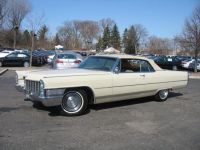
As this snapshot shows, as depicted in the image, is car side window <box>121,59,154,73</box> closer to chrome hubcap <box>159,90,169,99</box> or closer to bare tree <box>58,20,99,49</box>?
chrome hubcap <box>159,90,169,99</box>

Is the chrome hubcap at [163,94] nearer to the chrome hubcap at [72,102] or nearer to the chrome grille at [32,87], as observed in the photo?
the chrome hubcap at [72,102]

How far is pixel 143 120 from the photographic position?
8062 millimetres

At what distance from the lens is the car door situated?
9149mm

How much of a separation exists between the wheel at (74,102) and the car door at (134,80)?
1026mm

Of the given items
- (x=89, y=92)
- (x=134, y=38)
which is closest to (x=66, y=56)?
(x=89, y=92)

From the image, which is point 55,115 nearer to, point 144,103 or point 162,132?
point 162,132

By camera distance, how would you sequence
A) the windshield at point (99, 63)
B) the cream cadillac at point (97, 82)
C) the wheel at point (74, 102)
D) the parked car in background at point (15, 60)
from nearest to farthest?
the cream cadillac at point (97, 82), the wheel at point (74, 102), the windshield at point (99, 63), the parked car in background at point (15, 60)

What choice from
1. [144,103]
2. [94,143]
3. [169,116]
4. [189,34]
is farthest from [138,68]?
[189,34]

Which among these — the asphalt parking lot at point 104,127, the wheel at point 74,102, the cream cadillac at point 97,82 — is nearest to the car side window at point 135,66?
the cream cadillac at point 97,82

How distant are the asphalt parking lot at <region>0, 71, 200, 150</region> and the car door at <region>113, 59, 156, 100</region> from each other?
41 centimetres

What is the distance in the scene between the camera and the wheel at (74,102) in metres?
8.18

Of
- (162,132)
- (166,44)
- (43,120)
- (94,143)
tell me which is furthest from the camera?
(166,44)

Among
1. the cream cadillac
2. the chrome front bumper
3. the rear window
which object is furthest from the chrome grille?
the rear window

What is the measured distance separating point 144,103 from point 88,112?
7.81 feet
